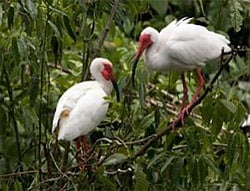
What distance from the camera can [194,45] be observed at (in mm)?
3078

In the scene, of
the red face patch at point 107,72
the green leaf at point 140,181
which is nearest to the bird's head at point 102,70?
the red face patch at point 107,72

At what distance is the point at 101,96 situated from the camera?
11.0 ft

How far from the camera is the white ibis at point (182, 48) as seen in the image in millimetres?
3051

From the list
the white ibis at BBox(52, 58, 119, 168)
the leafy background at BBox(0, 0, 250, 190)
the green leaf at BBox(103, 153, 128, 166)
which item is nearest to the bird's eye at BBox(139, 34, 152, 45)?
the leafy background at BBox(0, 0, 250, 190)

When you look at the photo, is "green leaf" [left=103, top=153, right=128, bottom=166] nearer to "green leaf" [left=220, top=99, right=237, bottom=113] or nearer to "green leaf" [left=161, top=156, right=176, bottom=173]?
"green leaf" [left=161, top=156, right=176, bottom=173]

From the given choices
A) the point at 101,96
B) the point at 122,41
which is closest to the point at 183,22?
the point at 101,96

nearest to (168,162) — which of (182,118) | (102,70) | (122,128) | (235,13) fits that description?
(182,118)

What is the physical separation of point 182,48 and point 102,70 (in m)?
0.54

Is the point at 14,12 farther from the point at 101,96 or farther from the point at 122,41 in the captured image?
the point at 122,41

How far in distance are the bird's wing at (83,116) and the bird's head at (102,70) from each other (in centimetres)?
15

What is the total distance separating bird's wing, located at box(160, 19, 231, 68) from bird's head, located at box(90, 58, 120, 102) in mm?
393

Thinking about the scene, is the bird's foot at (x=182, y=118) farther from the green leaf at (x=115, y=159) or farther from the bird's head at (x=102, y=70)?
the bird's head at (x=102, y=70)

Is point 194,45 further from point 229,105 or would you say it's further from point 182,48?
point 229,105

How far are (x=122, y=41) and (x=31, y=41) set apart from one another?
2.15m
